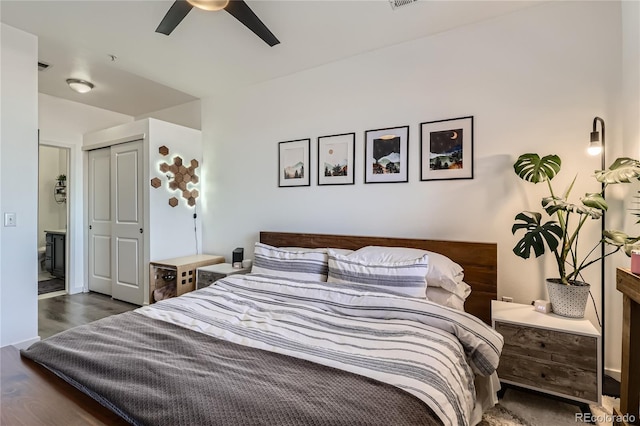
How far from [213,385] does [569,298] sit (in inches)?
84.5

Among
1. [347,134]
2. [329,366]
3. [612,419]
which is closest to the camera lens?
[329,366]

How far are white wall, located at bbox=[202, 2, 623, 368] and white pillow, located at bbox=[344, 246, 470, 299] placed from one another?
360 millimetres

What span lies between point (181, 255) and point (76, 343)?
2716mm

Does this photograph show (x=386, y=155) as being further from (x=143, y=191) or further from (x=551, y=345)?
(x=143, y=191)

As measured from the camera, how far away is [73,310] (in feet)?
12.2

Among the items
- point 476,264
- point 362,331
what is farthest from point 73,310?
point 476,264

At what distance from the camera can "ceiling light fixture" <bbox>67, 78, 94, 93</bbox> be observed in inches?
143

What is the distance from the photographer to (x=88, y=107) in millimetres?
4559

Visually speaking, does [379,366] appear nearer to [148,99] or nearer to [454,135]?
[454,135]

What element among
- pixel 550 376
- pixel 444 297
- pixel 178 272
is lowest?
pixel 550 376

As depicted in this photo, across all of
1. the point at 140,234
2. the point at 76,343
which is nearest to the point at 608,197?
the point at 76,343

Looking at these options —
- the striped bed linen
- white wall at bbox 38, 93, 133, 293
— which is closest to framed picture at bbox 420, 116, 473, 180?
the striped bed linen

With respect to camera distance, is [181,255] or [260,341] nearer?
[260,341]

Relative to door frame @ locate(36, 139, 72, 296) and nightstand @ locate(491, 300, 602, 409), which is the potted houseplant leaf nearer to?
nightstand @ locate(491, 300, 602, 409)
